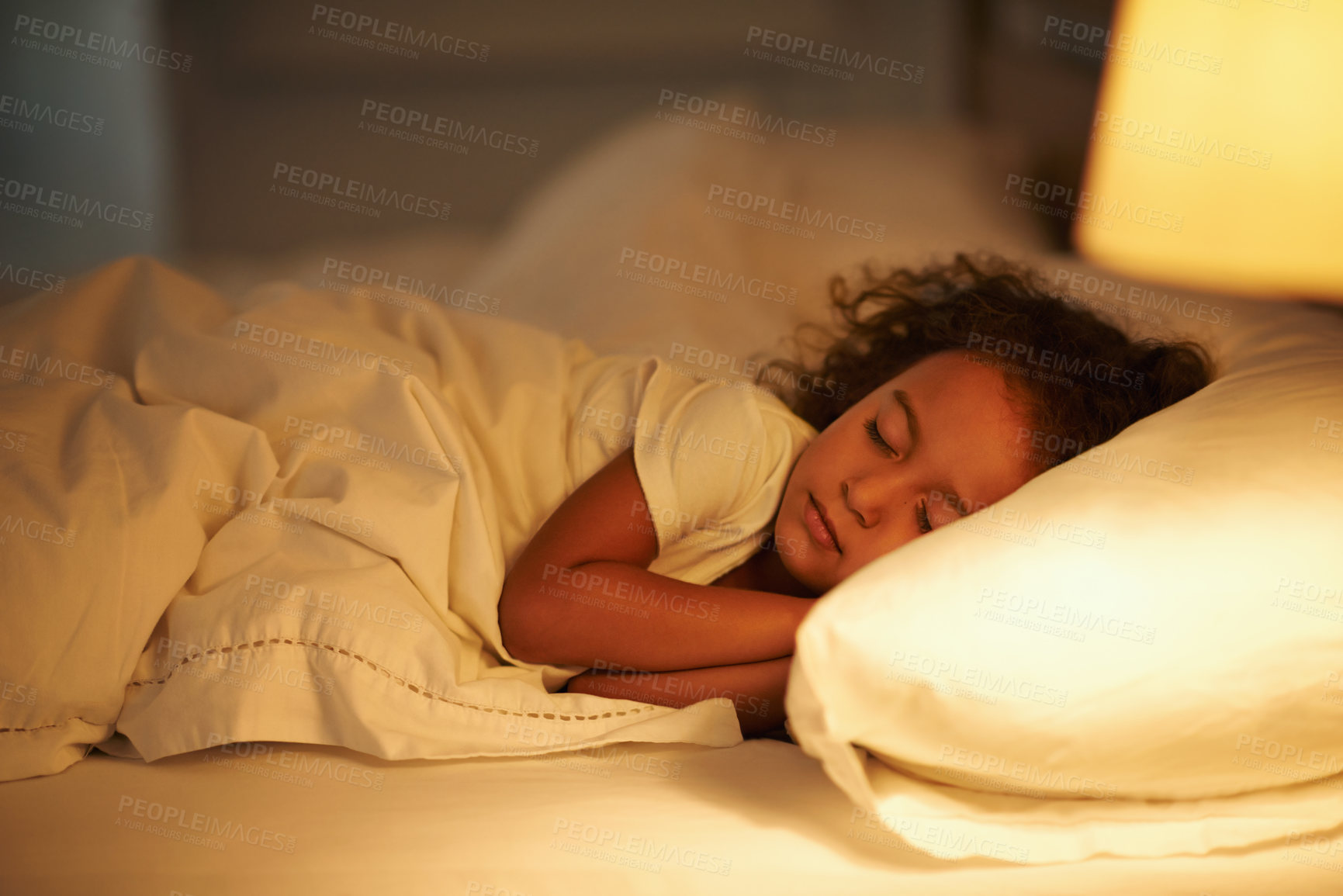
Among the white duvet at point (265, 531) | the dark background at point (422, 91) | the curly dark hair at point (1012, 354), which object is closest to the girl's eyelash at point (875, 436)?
the curly dark hair at point (1012, 354)

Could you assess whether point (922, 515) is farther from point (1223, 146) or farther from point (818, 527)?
point (1223, 146)

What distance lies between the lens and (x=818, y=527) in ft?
2.71

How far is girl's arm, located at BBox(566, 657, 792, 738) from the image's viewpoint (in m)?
0.76

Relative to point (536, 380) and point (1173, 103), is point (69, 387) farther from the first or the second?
point (1173, 103)

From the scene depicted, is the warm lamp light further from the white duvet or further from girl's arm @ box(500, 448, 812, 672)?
the white duvet

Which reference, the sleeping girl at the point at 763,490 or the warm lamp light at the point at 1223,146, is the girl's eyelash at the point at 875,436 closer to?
the sleeping girl at the point at 763,490

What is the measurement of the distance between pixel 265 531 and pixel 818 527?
48 centimetres

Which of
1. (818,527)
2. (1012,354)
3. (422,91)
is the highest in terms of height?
(422,91)

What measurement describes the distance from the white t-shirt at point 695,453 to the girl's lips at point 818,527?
0.05 meters

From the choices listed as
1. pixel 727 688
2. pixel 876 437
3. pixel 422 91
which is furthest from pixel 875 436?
pixel 422 91

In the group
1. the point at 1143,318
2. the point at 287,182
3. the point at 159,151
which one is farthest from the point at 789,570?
the point at 159,151

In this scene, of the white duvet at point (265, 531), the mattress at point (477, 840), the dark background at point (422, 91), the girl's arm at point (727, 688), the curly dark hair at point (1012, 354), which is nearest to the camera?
the mattress at point (477, 840)

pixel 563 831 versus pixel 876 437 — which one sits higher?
pixel 876 437

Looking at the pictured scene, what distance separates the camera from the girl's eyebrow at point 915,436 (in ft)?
2.63
